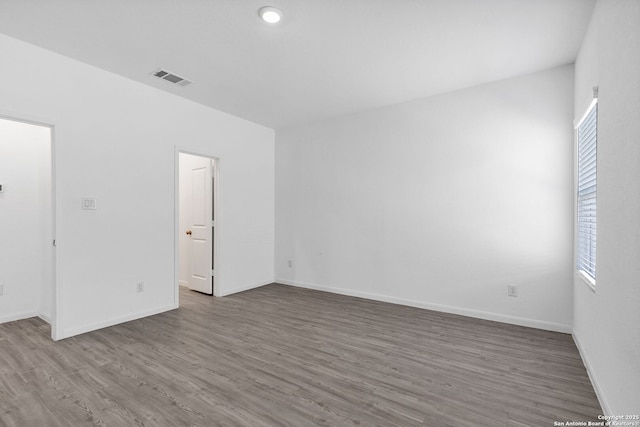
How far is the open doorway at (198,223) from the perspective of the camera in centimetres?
497

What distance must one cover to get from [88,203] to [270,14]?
2.67 meters

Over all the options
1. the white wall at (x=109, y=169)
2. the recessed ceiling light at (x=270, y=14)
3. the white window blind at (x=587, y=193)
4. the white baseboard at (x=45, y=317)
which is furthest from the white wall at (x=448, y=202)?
the white baseboard at (x=45, y=317)

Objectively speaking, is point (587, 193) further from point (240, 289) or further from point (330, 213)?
point (240, 289)

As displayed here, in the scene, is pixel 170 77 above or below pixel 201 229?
above

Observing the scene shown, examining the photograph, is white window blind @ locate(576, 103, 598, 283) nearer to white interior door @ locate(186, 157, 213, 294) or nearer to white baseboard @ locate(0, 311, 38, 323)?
white interior door @ locate(186, 157, 213, 294)

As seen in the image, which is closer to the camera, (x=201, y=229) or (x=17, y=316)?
(x=17, y=316)

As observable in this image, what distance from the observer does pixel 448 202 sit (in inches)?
163

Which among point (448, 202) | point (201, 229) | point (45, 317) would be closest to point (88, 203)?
point (45, 317)

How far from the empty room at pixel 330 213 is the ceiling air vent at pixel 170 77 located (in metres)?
0.05

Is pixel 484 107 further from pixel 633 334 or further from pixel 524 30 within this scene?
pixel 633 334

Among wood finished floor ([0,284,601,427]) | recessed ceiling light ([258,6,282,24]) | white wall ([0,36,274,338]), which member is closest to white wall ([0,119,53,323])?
wood finished floor ([0,284,601,427])

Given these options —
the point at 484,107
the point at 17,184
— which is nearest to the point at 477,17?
the point at 484,107

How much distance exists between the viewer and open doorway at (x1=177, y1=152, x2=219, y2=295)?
4.97 meters

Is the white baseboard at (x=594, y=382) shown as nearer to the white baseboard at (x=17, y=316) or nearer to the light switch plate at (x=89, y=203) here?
the light switch plate at (x=89, y=203)
